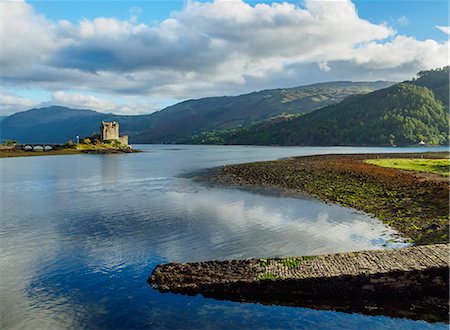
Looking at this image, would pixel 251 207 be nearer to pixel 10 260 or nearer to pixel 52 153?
pixel 10 260

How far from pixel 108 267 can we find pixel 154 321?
300 inches

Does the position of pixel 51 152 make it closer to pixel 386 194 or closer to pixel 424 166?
pixel 424 166

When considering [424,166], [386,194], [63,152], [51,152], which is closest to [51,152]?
[51,152]

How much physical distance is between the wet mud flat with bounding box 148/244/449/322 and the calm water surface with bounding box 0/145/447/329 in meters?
0.75

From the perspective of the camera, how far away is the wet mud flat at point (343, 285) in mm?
18328

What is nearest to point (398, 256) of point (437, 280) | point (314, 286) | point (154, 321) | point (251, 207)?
point (437, 280)

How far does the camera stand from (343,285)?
19.0m

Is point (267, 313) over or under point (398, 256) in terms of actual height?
under

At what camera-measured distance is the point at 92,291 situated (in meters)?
19.7

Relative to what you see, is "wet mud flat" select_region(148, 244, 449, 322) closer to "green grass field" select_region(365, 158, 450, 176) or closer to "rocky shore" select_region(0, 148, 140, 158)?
"green grass field" select_region(365, 158, 450, 176)

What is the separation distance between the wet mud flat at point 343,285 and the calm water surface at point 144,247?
748 millimetres

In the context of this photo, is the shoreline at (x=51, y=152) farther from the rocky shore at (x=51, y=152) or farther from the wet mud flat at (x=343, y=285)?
the wet mud flat at (x=343, y=285)

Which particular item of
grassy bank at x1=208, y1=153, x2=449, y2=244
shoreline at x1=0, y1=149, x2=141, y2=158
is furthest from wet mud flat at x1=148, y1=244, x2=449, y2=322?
shoreline at x1=0, y1=149, x2=141, y2=158

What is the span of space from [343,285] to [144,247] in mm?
14251
